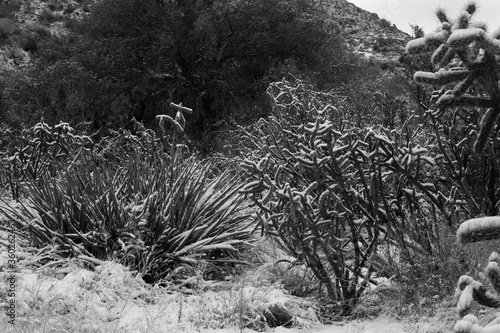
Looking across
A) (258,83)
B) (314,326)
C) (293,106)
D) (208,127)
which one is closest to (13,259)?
(314,326)

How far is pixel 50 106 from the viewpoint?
518 inches

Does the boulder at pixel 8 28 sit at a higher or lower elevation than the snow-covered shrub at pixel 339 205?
lower

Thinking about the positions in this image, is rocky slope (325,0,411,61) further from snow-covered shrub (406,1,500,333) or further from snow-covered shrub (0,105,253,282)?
snow-covered shrub (406,1,500,333)

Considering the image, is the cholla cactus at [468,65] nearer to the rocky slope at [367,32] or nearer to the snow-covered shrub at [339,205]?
the snow-covered shrub at [339,205]

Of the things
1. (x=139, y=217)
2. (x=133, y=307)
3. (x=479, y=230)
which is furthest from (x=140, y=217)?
(x=479, y=230)

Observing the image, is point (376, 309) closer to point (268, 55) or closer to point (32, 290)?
point (32, 290)

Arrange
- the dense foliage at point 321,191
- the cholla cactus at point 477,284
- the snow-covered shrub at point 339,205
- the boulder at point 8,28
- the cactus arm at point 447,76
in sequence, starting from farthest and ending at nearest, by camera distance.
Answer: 1. the boulder at point 8,28
2. the snow-covered shrub at point 339,205
3. the dense foliage at point 321,191
4. the cactus arm at point 447,76
5. the cholla cactus at point 477,284

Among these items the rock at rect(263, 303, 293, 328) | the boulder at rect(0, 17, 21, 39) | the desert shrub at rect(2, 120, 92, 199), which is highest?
the rock at rect(263, 303, 293, 328)

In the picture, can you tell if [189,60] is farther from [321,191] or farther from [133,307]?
[133,307]

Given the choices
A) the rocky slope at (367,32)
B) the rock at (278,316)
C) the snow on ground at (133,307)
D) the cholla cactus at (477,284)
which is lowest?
the snow on ground at (133,307)

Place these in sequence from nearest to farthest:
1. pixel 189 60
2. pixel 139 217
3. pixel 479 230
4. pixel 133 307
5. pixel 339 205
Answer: pixel 479 230
pixel 133 307
pixel 339 205
pixel 139 217
pixel 189 60

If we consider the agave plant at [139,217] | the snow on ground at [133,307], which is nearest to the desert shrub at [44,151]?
the agave plant at [139,217]

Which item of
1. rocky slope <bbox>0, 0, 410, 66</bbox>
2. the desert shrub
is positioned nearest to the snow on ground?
the desert shrub

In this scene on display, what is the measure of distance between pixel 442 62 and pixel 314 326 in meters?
2.16
